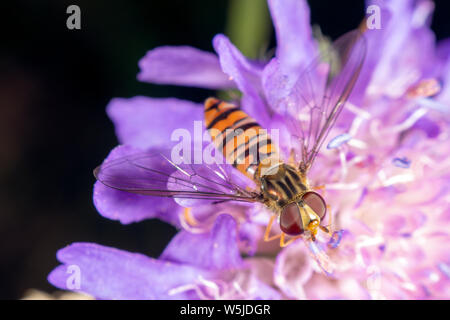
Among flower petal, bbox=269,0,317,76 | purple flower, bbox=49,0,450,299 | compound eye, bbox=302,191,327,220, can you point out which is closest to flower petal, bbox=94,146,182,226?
purple flower, bbox=49,0,450,299

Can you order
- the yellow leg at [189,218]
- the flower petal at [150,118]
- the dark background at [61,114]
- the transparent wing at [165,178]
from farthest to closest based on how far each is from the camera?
the dark background at [61,114] → the flower petal at [150,118] → the yellow leg at [189,218] → the transparent wing at [165,178]

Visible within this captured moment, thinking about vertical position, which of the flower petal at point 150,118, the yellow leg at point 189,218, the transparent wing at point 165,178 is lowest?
the yellow leg at point 189,218

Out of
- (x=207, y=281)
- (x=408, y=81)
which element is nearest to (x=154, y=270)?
(x=207, y=281)

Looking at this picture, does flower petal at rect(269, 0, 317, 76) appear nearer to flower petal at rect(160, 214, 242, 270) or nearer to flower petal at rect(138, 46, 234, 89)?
flower petal at rect(138, 46, 234, 89)

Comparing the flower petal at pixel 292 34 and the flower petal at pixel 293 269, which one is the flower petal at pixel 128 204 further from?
the flower petal at pixel 292 34

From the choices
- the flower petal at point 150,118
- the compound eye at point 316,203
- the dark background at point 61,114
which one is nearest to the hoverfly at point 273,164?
the compound eye at point 316,203

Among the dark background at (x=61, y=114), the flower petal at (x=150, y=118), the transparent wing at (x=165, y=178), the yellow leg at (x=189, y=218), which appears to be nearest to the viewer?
the transparent wing at (x=165, y=178)

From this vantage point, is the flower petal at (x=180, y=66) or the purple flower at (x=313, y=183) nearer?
the purple flower at (x=313, y=183)

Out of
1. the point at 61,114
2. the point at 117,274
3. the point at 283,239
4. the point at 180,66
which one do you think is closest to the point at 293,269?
the point at 283,239
